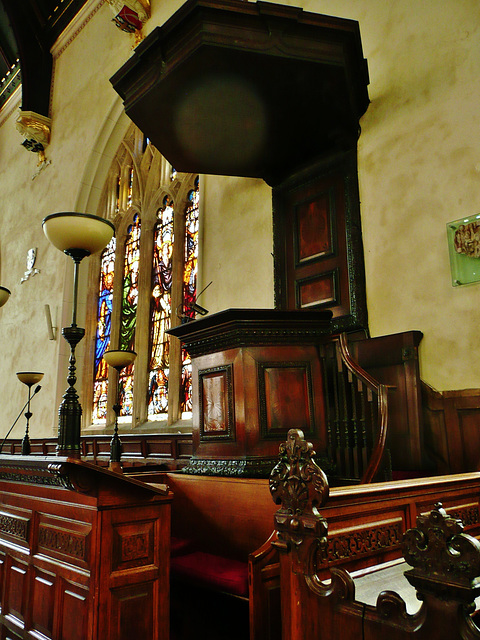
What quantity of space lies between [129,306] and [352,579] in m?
6.94

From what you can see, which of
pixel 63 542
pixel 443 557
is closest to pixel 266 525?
pixel 63 542

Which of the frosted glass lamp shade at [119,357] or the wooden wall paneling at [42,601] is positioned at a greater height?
the frosted glass lamp shade at [119,357]

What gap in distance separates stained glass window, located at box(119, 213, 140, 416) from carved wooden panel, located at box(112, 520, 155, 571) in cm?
535

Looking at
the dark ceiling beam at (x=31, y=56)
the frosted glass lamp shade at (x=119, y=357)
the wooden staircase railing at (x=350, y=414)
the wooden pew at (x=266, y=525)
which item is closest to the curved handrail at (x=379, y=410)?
the wooden staircase railing at (x=350, y=414)

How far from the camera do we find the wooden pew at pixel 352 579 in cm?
105

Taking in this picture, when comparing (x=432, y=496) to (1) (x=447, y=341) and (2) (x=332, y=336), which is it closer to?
(2) (x=332, y=336)

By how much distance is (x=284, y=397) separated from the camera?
3.15 meters

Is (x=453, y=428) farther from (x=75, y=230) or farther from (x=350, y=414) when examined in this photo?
(x=75, y=230)

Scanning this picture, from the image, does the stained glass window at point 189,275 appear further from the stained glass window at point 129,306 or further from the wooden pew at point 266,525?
the wooden pew at point 266,525

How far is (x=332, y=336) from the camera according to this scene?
331 cm

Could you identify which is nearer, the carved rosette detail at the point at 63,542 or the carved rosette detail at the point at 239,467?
the carved rosette detail at the point at 63,542

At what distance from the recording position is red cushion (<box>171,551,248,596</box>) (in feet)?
8.20

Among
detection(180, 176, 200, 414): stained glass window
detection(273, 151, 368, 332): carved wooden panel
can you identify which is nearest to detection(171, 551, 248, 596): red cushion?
detection(273, 151, 368, 332): carved wooden panel

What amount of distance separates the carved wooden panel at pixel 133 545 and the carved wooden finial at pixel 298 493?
90 centimetres
